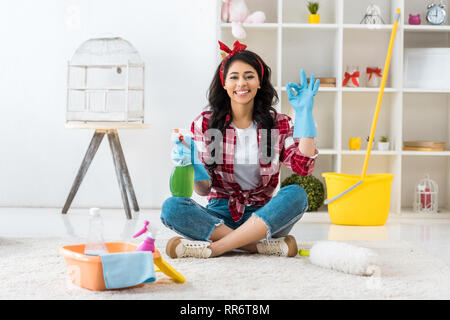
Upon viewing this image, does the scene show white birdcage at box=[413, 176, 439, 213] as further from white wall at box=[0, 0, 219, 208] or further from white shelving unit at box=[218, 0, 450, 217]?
white wall at box=[0, 0, 219, 208]

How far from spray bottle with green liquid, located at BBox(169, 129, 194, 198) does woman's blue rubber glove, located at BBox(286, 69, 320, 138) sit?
355mm

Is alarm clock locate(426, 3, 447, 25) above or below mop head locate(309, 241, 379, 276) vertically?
above

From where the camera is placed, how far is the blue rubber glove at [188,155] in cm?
173

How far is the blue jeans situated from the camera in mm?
1752

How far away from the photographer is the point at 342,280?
148 centimetres

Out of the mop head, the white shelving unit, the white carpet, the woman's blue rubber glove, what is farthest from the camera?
the white shelving unit

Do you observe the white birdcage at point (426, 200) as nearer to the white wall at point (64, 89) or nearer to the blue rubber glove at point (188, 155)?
the white wall at point (64, 89)

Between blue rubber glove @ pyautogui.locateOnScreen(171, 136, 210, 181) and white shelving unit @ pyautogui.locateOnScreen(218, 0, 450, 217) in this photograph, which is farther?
white shelving unit @ pyautogui.locateOnScreen(218, 0, 450, 217)

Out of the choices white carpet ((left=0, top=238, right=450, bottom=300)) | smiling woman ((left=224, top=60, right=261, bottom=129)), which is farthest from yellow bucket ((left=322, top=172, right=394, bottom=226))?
smiling woman ((left=224, top=60, right=261, bottom=129))

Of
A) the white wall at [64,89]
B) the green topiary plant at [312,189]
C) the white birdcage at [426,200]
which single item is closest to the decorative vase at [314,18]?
the white wall at [64,89]

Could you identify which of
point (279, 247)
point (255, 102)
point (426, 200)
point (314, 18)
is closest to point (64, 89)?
point (314, 18)

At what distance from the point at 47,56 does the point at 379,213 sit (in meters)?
2.07

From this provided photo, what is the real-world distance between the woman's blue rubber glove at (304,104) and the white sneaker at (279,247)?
1.13 feet
